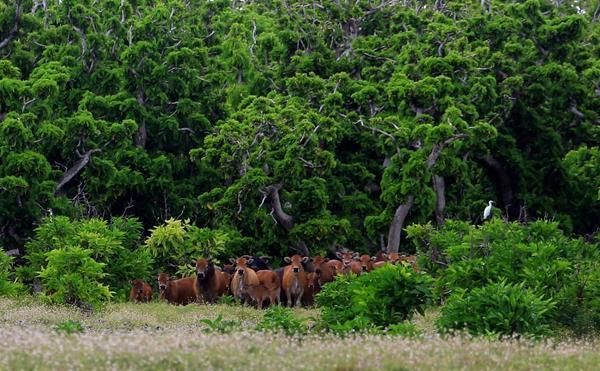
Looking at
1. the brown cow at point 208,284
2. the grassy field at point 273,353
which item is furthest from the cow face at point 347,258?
the grassy field at point 273,353

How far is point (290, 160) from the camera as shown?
3177 centimetres

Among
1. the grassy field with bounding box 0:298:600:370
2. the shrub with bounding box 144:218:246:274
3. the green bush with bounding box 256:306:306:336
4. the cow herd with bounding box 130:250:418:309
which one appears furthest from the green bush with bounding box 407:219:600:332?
the shrub with bounding box 144:218:246:274

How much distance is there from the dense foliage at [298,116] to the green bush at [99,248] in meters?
3.37

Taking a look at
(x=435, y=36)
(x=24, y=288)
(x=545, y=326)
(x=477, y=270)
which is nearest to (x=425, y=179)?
(x=435, y=36)

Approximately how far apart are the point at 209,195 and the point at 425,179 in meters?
6.32

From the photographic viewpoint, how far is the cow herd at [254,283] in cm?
2684

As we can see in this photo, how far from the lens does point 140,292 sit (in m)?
27.3

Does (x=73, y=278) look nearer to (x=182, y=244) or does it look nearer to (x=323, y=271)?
(x=323, y=271)

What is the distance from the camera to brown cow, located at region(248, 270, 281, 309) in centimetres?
2669

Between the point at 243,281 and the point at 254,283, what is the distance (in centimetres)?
27

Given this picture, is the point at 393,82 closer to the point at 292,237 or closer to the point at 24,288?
the point at 292,237

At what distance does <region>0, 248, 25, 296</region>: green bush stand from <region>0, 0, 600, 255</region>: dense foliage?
3.67 m

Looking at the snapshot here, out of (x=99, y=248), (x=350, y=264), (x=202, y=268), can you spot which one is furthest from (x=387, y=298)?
(x=99, y=248)

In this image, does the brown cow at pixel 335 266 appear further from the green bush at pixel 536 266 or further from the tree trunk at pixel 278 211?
the green bush at pixel 536 266
